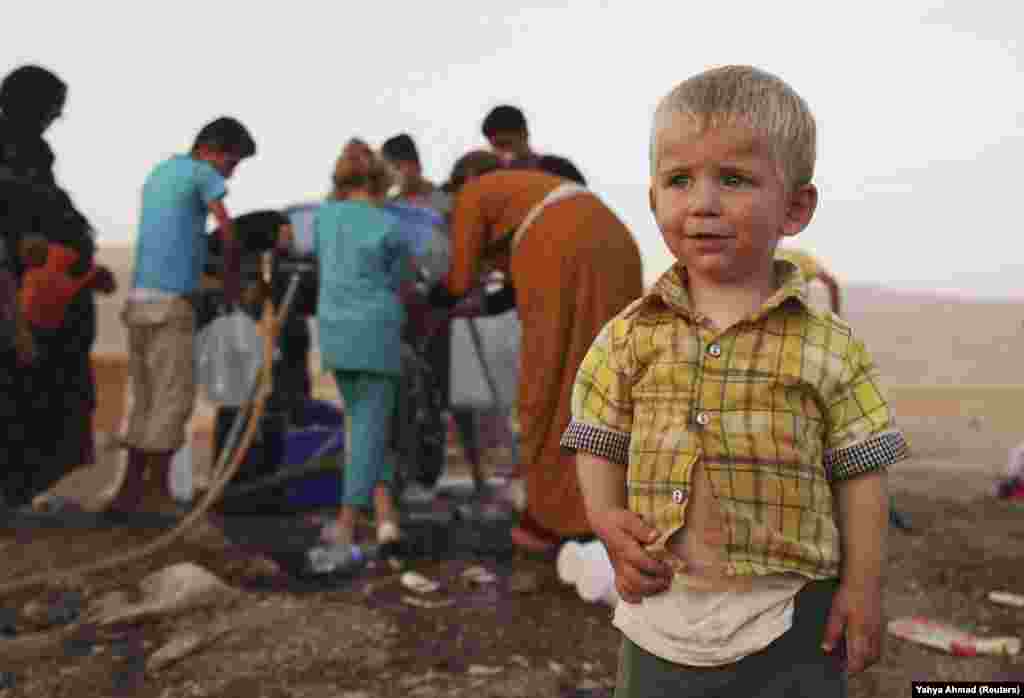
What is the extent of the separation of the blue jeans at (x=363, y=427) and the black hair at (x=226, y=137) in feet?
4.72

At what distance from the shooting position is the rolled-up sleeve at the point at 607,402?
4.46 ft

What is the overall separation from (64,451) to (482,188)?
9.93 ft

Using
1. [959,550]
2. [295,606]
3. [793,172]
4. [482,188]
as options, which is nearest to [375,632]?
[295,606]

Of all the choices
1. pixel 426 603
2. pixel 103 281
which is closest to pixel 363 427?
pixel 426 603

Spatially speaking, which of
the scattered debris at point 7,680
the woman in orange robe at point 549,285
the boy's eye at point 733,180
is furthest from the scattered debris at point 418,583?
the boy's eye at point 733,180

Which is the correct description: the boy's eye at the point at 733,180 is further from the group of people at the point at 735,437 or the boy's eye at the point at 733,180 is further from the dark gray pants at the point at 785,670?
the dark gray pants at the point at 785,670

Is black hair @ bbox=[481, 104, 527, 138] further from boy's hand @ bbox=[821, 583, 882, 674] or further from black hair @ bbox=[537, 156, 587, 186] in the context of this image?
boy's hand @ bbox=[821, 583, 882, 674]

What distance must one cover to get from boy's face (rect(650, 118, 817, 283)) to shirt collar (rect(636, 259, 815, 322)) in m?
0.05

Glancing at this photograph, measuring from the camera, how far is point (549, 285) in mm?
3748

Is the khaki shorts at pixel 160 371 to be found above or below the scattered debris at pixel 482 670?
above

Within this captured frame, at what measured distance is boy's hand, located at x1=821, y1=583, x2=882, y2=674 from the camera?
125 centimetres

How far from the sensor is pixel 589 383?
1.40m

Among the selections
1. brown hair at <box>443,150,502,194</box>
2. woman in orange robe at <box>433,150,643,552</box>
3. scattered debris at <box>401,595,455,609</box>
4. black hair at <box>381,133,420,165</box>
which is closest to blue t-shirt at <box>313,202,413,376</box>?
woman in orange robe at <box>433,150,643,552</box>

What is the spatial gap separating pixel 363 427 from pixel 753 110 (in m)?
3.03
